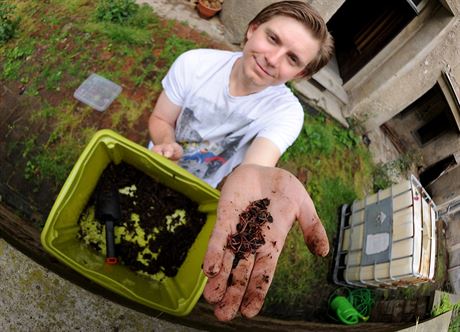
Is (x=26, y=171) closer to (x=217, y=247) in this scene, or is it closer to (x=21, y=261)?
(x=21, y=261)

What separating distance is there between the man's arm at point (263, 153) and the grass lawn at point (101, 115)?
192 cm

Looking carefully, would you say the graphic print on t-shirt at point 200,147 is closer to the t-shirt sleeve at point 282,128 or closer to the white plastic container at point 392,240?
the t-shirt sleeve at point 282,128

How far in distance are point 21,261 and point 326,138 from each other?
11.4 feet

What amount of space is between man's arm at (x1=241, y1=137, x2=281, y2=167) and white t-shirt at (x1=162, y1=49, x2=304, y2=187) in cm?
3

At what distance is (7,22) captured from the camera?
160 inches

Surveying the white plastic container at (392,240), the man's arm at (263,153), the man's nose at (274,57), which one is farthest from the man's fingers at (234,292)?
the white plastic container at (392,240)

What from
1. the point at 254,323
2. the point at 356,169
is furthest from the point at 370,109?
the point at 254,323

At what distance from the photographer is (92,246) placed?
2242 millimetres

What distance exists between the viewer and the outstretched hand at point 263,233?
1.64 metres

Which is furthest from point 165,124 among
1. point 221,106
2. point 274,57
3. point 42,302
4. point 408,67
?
point 408,67

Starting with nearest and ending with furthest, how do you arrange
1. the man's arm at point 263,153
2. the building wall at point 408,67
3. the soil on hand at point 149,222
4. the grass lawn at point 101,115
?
the man's arm at point 263,153 → the soil on hand at point 149,222 → the grass lawn at point 101,115 → the building wall at point 408,67

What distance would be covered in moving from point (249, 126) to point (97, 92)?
7.52 feet

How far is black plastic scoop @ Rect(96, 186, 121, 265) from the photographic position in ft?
7.10

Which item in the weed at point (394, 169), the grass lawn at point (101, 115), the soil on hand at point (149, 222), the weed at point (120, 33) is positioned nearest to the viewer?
the soil on hand at point (149, 222)
